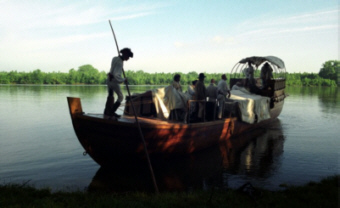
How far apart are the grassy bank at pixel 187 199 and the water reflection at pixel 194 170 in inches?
49.6

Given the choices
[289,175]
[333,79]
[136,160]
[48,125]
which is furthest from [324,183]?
[333,79]

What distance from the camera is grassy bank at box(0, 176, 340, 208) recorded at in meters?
4.64

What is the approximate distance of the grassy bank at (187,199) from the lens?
4.64 metres

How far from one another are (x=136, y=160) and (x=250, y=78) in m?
9.76

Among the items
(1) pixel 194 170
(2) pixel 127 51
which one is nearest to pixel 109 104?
(2) pixel 127 51

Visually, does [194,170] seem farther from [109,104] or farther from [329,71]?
[329,71]

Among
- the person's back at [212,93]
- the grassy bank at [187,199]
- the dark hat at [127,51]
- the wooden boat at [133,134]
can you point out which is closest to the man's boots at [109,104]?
the wooden boat at [133,134]

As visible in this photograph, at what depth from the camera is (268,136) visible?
44.9 feet

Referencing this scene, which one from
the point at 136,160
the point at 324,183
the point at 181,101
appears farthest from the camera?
the point at 181,101

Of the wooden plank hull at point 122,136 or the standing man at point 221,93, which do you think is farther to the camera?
the standing man at point 221,93

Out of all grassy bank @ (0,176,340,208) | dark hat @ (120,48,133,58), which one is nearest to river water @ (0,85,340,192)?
grassy bank @ (0,176,340,208)

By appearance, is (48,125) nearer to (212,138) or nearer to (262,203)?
(212,138)

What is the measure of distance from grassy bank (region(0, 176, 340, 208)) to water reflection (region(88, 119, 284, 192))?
126 cm

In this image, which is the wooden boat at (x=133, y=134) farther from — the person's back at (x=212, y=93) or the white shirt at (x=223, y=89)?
the white shirt at (x=223, y=89)
